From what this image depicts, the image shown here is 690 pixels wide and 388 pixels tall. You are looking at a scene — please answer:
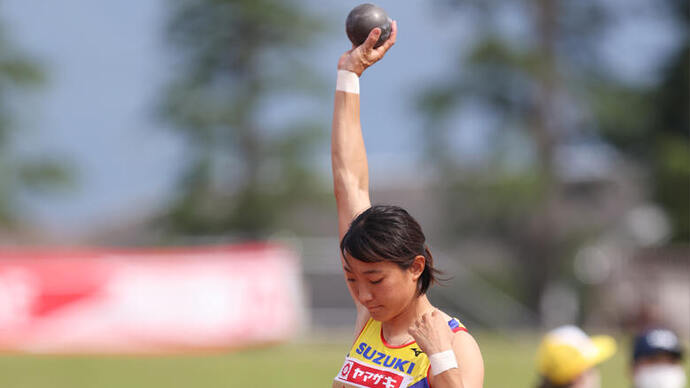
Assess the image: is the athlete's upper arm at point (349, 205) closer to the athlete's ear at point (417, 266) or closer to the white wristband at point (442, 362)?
the athlete's ear at point (417, 266)

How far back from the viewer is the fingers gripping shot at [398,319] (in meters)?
3.46

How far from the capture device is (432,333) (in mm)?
3459

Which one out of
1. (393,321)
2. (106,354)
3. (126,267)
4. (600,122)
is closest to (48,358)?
(106,354)

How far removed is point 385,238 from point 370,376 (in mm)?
522

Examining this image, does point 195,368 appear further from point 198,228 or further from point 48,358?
point 198,228

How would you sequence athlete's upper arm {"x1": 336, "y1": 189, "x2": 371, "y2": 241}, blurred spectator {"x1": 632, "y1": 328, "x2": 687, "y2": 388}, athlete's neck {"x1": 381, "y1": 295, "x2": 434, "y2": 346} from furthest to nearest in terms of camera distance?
1. blurred spectator {"x1": 632, "y1": 328, "x2": 687, "y2": 388}
2. athlete's upper arm {"x1": 336, "y1": 189, "x2": 371, "y2": 241}
3. athlete's neck {"x1": 381, "y1": 295, "x2": 434, "y2": 346}

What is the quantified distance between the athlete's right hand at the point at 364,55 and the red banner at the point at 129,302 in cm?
1754

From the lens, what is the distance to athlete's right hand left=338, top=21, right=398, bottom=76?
448 centimetres

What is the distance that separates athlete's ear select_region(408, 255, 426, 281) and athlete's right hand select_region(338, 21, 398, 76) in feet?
3.79

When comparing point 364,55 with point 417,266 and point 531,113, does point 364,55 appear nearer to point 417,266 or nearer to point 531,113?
point 417,266

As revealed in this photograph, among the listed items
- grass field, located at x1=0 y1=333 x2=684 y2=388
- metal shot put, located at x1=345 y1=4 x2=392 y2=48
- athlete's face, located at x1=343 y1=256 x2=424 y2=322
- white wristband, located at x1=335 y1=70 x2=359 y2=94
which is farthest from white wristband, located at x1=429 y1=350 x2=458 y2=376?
grass field, located at x1=0 y1=333 x2=684 y2=388

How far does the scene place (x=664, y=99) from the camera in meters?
39.5

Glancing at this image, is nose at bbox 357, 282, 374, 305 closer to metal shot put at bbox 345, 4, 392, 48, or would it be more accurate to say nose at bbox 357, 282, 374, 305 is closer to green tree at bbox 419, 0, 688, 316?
metal shot put at bbox 345, 4, 392, 48

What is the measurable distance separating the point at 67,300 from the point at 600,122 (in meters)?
24.1
